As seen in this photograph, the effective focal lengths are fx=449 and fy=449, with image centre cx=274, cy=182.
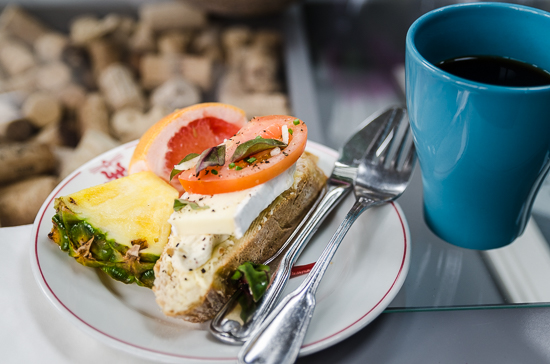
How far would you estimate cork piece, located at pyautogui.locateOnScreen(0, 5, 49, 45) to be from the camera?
1.89m

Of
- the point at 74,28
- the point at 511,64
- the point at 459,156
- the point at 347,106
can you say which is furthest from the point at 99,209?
the point at 74,28

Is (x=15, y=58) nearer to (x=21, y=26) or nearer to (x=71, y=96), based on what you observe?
(x=21, y=26)

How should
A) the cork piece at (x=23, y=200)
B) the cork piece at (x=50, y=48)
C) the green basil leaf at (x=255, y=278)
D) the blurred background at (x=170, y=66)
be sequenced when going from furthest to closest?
the cork piece at (x=50, y=48) < the blurred background at (x=170, y=66) < the cork piece at (x=23, y=200) < the green basil leaf at (x=255, y=278)

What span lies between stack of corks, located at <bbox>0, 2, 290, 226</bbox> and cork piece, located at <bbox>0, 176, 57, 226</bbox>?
0.02 metres

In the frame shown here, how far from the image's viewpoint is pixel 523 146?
2.40 feet

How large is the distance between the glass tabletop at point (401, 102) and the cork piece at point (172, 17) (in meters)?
0.50

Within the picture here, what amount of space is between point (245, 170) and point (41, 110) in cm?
109

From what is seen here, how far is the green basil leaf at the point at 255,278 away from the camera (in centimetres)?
74

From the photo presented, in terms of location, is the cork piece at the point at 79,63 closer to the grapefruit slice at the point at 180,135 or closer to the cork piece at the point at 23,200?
the cork piece at the point at 23,200

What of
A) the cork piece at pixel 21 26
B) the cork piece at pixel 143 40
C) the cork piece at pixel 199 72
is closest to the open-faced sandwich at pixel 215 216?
the cork piece at pixel 199 72

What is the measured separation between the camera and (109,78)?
5.50ft

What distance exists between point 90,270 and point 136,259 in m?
0.10

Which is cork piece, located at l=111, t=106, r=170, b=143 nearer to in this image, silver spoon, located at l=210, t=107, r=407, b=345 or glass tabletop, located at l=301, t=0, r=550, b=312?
glass tabletop, located at l=301, t=0, r=550, b=312

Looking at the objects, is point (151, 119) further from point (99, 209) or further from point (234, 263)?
point (234, 263)
